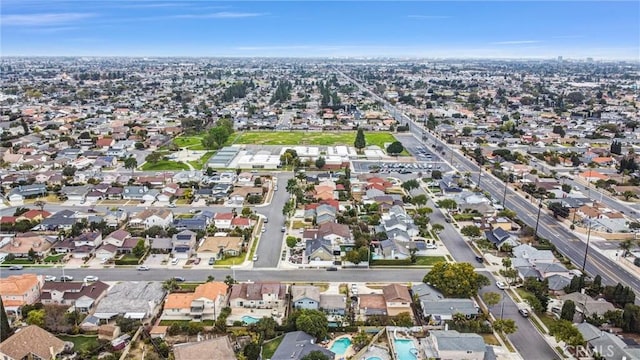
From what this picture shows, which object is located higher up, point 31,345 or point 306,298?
point 306,298

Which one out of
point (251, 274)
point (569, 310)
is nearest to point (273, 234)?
point (251, 274)

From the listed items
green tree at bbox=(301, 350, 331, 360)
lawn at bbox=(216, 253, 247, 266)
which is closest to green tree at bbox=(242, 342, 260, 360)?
green tree at bbox=(301, 350, 331, 360)

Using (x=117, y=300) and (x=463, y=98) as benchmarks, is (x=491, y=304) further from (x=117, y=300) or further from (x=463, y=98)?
(x=463, y=98)

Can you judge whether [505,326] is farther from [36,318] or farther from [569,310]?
[36,318]

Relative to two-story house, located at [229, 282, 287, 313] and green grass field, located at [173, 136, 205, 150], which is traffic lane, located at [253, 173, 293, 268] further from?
green grass field, located at [173, 136, 205, 150]

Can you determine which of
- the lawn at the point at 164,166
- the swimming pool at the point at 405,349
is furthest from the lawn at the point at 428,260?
the lawn at the point at 164,166

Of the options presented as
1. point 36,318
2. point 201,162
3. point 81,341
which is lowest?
point 81,341
